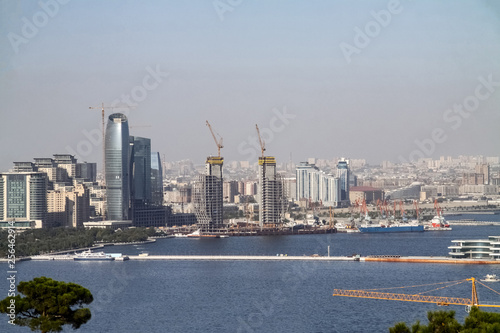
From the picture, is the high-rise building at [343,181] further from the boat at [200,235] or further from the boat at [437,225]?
the boat at [200,235]

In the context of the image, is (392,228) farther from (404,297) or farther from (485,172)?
(485,172)

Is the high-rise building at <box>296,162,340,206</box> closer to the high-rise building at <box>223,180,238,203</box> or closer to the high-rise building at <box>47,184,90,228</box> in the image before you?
the high-rise building at <box>223,180,238,203</box>

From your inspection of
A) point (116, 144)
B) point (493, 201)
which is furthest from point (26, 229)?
point (493, 201)

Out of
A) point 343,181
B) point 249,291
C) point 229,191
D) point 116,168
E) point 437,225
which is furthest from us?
point 343,181

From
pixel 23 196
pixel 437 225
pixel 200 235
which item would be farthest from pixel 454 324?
pixel 437 225

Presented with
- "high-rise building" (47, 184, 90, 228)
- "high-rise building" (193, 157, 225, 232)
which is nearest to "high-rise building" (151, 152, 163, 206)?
"high-rise building" (47, 184, 90, 228)

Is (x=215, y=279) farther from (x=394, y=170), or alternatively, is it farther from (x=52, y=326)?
(x=394, y=170)
